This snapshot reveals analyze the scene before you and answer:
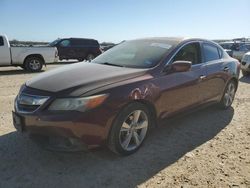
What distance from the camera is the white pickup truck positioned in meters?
14.3

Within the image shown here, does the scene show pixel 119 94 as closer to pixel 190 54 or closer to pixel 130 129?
pixel 130 129

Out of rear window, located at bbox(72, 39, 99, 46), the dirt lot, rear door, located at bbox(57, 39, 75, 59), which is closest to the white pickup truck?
rear door, located at bbox(57, 39, 75, 59)

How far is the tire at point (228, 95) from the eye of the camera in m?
6.73

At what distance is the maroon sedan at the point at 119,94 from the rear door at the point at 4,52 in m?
9.93

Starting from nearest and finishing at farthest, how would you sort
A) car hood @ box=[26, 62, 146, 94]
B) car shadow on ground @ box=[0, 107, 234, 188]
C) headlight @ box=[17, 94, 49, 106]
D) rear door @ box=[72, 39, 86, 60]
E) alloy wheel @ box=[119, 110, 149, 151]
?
car shadow on ground @ box=[0, 107, 234, 188]
headlight @ box=[17, 94, 49, 106]
car hood @ box=[26, 62, 146, 94]
alloy wheel @ box=[119, 110, 149, 151]
rear door @ box=[72, 39, 86, 60]

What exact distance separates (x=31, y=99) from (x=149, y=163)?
173cm

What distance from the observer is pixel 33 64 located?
49.1 ft

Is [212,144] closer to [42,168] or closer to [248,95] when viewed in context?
[42,168]

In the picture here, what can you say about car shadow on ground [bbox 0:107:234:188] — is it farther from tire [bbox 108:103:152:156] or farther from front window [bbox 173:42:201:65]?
front window [bbox 173:42:201:65]

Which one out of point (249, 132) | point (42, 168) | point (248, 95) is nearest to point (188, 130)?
point (249, 132)

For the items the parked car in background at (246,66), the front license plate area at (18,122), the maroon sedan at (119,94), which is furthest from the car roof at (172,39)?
the parked car in background at (246,66)

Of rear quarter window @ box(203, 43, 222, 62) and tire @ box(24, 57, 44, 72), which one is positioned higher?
rear quarter window @ box(203, 43, 222, 62)

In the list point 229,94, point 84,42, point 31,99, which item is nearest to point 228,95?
point 229,94

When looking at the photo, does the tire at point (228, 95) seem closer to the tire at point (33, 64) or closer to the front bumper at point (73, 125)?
the front bumper at point (73, 125)
